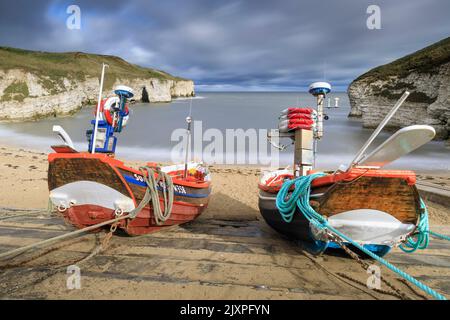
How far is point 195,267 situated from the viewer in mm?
4605

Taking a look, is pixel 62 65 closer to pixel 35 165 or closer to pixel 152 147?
pixel 152 147

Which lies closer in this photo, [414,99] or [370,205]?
[370,205]

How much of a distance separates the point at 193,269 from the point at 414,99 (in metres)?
34.3

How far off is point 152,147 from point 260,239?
788 inches

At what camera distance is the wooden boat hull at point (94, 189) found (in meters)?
4.88

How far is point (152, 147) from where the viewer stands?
24.9 metres

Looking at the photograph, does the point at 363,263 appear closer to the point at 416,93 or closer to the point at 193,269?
the point at 193,269

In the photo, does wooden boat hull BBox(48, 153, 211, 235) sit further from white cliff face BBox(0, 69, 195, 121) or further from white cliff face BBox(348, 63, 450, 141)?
white cliff face BBox(0, 69, 195, 121)

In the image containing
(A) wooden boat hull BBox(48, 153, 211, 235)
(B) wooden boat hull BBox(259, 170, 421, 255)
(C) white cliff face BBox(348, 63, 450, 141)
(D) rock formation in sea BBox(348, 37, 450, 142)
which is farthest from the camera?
(D) rock formation in sea BBox(348, 37, 450, 142)

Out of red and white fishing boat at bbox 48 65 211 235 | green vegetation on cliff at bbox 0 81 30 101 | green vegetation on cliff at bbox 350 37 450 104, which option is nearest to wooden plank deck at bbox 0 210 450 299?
red and white fishing boat at bbox 48 65 211 235

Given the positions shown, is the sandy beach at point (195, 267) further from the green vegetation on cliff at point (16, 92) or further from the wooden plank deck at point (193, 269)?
the green vegetation on cliff at point (16, 92)

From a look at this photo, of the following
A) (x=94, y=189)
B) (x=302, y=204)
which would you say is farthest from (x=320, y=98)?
(x=94, y=189)

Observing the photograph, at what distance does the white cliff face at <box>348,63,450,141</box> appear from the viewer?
2673cm
